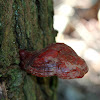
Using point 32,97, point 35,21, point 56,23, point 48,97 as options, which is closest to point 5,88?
point 32,97

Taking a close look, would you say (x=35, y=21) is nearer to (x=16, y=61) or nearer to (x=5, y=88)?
(x=16, y=61)

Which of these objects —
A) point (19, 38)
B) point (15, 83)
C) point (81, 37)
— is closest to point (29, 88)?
point (15, 83)

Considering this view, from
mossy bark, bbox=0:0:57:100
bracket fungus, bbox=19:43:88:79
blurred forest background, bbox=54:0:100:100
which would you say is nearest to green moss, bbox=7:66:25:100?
mossy bark, bbox=0:0:57:100

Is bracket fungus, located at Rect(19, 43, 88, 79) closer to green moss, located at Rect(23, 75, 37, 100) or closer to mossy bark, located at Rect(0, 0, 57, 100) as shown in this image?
mossy bark, located at Rect(0, 0, 57, 100)

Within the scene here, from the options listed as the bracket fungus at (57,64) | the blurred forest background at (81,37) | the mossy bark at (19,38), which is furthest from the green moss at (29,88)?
the blurred forest background at (81,37)

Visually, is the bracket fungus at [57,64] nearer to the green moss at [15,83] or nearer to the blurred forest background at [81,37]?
the green moss at [15,83]

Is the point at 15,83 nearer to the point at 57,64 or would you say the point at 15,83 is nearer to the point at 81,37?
the point at 57,64

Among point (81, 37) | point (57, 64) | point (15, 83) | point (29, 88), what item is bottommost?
point (81, 37)
